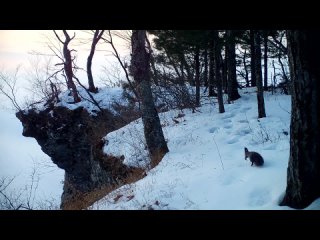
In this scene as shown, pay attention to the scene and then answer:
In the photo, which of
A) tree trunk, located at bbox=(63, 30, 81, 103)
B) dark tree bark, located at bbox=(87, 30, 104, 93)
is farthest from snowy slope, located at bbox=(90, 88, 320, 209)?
dark tree bark, located at bbox=(87, 30, 104, 93)

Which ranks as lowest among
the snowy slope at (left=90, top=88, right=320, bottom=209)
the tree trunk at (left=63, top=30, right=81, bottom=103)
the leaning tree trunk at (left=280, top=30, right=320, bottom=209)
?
the snowy slope at (left=90, top=88, right=320, bottom=209)

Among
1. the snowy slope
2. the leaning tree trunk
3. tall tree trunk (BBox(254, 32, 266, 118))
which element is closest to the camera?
the leaning tree trunk

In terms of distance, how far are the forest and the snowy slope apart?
0.08ft

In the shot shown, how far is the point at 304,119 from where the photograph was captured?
3.52 meters

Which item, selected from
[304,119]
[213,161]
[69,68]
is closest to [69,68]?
[69,68]

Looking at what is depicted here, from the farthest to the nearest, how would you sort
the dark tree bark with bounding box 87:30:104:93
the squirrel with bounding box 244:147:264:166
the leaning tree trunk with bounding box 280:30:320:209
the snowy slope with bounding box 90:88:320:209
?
1. the dark tree bark with bounding box 87:30:104:93
2. the squirrel with bounding box 244:147:264:166
3. the snowy slope with bounding box 90:88:320:209
4. the leaning tree trunk with bounding box 280:30:320:209

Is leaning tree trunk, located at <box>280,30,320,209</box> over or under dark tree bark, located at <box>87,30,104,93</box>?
under

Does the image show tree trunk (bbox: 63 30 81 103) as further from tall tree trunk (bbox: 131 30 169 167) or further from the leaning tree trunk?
the leaning tree trunk

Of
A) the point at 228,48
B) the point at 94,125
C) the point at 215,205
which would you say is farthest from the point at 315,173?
the point at 94,125

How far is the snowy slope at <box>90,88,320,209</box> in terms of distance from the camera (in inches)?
185

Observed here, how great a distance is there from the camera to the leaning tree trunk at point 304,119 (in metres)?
3.32

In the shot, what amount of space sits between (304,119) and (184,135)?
21.4 ft

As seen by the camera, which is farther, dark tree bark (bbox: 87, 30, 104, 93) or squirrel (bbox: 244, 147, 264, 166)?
dark tree bark (bbox: 87, 30, 104, 93)
